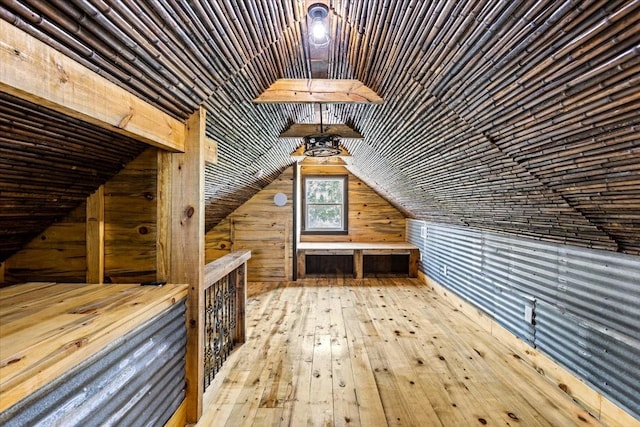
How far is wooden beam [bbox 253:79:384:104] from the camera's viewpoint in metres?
2.11

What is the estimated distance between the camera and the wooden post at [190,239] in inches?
64.2

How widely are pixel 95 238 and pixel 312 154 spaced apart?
5.21ft

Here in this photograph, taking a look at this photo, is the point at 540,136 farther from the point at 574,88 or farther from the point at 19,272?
the point at 19,272

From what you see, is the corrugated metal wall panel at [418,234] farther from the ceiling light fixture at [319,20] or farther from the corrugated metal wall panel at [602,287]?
the ceiling light fixture at [319,20]

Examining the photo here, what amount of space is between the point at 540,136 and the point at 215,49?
1428 mm

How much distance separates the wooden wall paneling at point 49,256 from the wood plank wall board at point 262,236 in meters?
3.36

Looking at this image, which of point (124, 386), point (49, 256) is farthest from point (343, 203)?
point (124, 386)

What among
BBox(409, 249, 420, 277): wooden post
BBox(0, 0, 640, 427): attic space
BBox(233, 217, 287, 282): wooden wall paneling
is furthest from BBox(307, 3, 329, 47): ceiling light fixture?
BBox(409, 249, 420, 277): wooden post

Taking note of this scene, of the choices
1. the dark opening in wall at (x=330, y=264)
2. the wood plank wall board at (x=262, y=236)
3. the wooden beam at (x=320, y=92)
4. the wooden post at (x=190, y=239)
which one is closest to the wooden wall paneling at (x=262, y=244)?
the wood plank wall board at (x=262, y=236)

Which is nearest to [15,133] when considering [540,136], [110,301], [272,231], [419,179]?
[110,301]

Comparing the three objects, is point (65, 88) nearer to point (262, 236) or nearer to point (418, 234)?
point (262, 236)

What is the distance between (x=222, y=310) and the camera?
7.81 feet

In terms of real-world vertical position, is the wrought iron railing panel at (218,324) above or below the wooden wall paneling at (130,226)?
below

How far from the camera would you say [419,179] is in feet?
10.7
